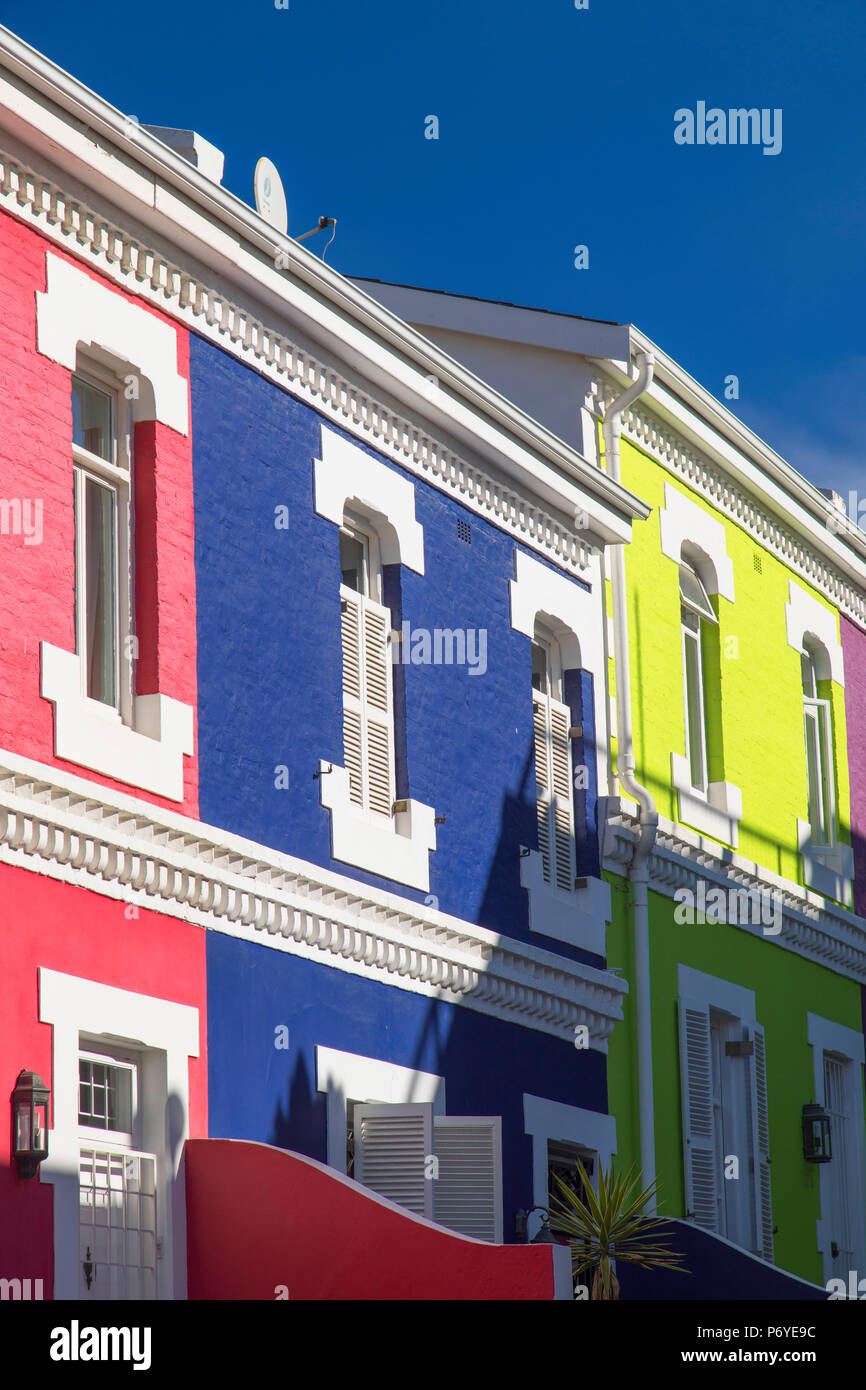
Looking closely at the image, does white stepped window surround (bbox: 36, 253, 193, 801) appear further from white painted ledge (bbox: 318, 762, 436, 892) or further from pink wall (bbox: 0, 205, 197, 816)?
white painted ledge (bbox: 318, 762, 436, 892)

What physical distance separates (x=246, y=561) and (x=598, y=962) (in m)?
4.73

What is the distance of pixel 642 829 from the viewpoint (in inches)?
657

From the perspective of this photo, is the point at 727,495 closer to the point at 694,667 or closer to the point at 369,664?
the point at 694,667

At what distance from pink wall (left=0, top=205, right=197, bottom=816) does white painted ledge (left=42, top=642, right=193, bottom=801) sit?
0.18 feet

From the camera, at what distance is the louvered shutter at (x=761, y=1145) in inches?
696

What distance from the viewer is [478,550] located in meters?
15.6

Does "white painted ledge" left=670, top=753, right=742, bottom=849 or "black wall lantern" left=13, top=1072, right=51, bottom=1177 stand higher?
"white painted ledge" left=670, top=753, right=742, bottom=849

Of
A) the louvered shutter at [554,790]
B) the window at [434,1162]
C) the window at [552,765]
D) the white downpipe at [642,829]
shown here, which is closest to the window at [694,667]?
the white downpipe at [642,829]

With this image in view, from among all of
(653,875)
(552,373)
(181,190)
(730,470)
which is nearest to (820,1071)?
(653,875)

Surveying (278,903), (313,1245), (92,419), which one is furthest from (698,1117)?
(92,419)

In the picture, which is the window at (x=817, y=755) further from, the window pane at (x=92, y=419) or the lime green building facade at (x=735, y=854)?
the window pane at (x=92, y=419)

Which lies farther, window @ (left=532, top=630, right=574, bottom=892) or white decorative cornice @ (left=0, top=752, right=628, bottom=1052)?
window @ (left=532, top=630, right=574, bottom=892)

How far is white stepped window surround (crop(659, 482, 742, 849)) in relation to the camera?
17984 mm

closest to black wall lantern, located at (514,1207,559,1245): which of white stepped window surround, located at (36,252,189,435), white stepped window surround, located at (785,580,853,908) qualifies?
white stepped window surround, located at (36,252,189,435)
